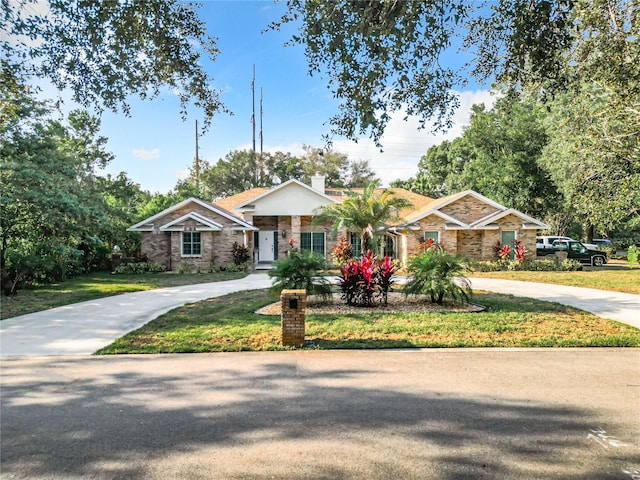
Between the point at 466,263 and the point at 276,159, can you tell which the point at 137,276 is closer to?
the point at 466,263

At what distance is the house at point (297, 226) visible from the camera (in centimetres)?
2183

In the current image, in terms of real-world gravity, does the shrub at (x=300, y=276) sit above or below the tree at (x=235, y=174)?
below

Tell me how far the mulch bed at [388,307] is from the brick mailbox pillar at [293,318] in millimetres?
2708

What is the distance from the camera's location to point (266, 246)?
1018 inches

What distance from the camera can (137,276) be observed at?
19.4 m

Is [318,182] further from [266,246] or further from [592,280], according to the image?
[592,280]

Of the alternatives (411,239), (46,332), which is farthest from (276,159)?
(46,332)

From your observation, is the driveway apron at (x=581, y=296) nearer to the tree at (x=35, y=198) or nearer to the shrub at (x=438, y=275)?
the shrub at (x=438, y=275)

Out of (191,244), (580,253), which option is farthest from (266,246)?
(580,253)

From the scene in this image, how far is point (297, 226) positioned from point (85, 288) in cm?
1262

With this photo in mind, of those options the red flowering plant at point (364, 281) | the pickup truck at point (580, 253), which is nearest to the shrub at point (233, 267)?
the red flowering plant at point (364, 281)

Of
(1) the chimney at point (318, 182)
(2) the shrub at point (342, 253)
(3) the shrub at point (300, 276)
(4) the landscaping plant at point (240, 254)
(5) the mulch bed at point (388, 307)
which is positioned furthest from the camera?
(1) the chimney at point (318, 182)

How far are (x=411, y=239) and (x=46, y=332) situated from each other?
18226mm

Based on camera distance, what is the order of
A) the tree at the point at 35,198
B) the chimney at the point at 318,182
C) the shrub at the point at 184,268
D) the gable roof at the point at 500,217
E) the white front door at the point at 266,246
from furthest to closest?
the chimney at the point at 318,182
the white front door at the point at 266,246
the gable roof at the point at 500,217
the shrub at the point at 184,268
the tree at the point at 35,198
